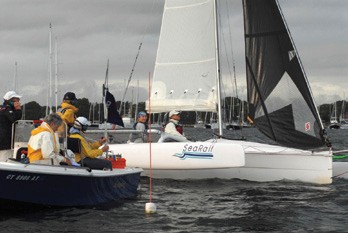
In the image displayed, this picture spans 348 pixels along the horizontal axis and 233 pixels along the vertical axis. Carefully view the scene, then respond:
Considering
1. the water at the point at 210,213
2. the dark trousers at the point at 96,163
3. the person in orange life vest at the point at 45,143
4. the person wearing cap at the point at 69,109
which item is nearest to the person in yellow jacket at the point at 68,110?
the person wearing cap at the point at 69,109

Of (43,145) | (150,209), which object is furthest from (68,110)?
(150,209)

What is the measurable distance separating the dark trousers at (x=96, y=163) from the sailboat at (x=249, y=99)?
300cm

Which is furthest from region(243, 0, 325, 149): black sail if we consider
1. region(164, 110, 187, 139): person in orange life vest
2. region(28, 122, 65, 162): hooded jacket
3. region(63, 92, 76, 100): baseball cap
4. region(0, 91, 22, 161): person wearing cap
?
region(28, 122, 65, 162): hooded jacket

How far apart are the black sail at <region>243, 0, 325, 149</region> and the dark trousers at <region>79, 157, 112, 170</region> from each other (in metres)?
5.54

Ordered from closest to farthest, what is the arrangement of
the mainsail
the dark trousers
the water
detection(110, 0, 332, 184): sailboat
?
the water < the dark trousers < detection(110, 0, 332, 184): sailboat < the mainsail

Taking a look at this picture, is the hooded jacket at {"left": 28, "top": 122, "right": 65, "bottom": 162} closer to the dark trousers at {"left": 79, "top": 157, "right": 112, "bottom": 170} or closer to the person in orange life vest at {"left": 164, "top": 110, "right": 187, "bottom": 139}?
the dark trousers at {"left": 79, "top": 157, "right": 112, "bottom": 170}

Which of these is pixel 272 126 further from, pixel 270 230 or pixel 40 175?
pixel 40 175

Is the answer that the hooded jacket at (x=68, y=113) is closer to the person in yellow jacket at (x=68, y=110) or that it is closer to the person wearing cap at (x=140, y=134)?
the person in yellow jacket at (x=68, y=110)

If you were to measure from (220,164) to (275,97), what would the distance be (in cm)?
278

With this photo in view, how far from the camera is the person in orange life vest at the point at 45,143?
8.93 meters

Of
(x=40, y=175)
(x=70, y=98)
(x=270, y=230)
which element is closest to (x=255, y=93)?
(x=70, y=98)

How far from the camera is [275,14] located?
47.6 ft

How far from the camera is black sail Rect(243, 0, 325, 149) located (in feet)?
46.4

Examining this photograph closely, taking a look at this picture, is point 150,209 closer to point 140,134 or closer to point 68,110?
point 68,110
